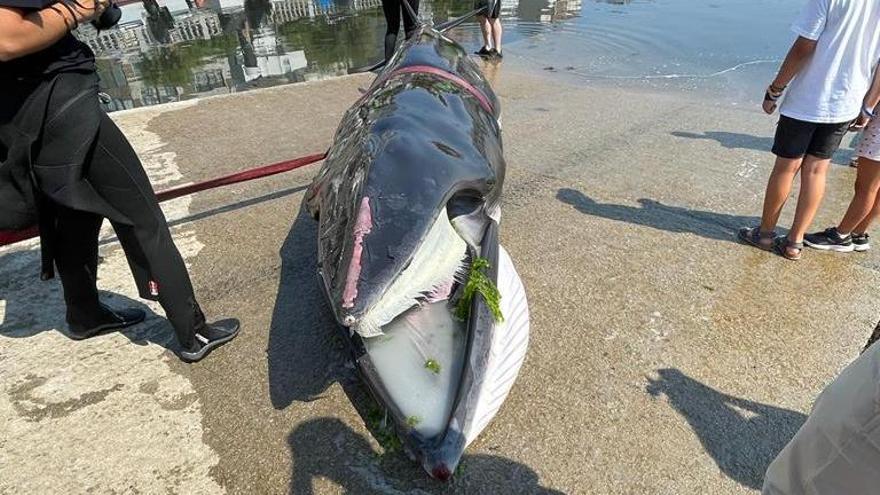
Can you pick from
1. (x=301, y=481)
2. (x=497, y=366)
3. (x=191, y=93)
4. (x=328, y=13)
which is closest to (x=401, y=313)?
(x=497, y=366)

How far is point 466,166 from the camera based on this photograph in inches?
102

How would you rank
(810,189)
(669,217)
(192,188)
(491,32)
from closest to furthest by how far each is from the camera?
(810,189) < (192,188) < (669,217) < (491,32)

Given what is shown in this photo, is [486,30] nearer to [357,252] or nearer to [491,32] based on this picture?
[491,32]

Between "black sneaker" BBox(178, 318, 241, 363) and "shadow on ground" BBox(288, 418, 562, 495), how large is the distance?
76cm

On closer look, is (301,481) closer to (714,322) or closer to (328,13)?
(714,322)

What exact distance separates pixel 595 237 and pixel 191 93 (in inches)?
246

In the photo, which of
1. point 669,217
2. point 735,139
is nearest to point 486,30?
point 735,139

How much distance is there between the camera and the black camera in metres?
2.12

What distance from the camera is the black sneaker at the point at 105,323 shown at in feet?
9.17

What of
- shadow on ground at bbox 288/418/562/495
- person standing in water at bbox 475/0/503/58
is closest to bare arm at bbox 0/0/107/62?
shadow on ground at bbox 288/418/562/495

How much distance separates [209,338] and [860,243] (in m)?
4.09

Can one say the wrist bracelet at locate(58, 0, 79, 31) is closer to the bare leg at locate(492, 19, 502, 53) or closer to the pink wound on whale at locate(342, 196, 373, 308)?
the pink wound on whale at locate(342, 196, 373, 308)

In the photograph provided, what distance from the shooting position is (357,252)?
2049 mm

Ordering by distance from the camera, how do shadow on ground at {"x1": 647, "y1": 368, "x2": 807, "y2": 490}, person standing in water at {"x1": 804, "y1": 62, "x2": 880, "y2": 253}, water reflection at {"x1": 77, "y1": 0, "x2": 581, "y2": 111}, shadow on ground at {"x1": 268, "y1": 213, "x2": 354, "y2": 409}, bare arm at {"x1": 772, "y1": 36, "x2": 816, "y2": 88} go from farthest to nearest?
water reflection at {"x1": 77, "y1": 0, "x2": 581, "y2": 111} → person standing in water at {"x1": 804, "y1": 62, "x2": 880, "y2": 253} → bare arm at {"x1": 772, "y1": 36, "x2": 816, "y2": 88} → shadow on ground at {"x1": 268, "y1": 213, "x2": 354, "y2": 409} → shadow on ground at {"x1": 647, "y1": 368, "x2": 807, "y2": 490}
